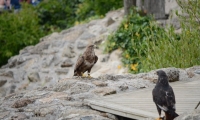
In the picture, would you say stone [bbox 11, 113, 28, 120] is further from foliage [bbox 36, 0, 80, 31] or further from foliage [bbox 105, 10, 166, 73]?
foliage [bbox 36, 0, 80, 31]

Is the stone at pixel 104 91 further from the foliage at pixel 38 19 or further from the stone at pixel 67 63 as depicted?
the foliage at pixel 38 19

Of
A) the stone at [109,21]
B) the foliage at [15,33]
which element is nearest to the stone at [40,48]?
the foliage at [15,33]

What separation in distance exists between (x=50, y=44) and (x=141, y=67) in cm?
336

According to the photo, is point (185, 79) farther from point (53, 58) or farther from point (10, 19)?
point (10, 19)

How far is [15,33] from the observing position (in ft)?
45.5

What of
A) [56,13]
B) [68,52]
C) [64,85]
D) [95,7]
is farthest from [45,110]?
[56,13]

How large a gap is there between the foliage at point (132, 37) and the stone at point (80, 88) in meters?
3.36

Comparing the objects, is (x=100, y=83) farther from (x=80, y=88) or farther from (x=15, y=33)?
(x=15, y=33)

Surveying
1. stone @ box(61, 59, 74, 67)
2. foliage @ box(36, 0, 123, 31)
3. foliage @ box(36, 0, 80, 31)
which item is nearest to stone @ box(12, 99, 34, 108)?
stone @ box(61, 59, 74, 67)

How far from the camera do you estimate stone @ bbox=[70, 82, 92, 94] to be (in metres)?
7.06

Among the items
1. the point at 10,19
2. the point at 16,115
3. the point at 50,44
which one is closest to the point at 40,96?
the point at 16,115

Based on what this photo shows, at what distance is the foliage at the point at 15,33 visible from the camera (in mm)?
13703

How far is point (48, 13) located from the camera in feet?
54.2

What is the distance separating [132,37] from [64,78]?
3.42 metres
